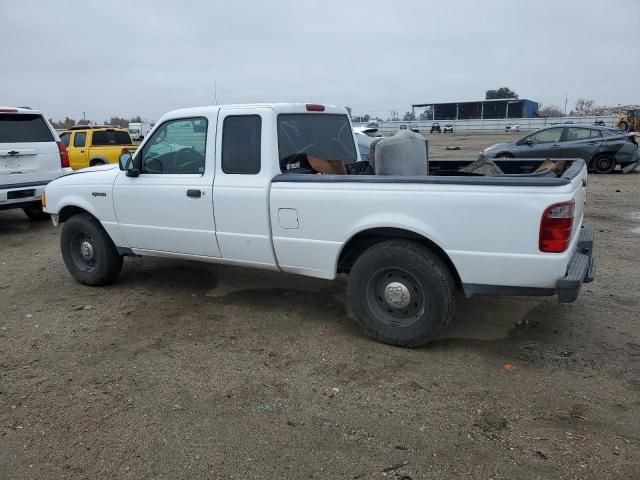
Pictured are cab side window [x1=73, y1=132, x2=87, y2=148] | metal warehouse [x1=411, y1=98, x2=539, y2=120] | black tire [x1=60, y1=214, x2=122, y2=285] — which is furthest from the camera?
metal warehouse [x1=411, y1=98, x2=539, y2=120]

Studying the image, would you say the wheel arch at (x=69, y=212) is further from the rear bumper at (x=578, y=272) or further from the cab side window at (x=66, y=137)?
the cab side window at (x=66, y=137)

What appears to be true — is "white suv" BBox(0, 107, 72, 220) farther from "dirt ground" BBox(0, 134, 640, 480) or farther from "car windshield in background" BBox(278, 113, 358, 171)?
"car windshield in background" BBox(278, 113, 358, 171)

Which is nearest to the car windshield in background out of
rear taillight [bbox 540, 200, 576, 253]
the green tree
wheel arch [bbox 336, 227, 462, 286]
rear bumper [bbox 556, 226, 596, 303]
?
wheel arch [bbox 336, 227, 462, 286]

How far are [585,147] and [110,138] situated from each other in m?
13.4

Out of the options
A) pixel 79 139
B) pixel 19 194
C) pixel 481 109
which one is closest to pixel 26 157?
pixel 19 194

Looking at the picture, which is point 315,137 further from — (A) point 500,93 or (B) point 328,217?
(A) point 500,93

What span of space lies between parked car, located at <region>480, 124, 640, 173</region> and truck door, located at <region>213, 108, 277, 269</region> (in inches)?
464

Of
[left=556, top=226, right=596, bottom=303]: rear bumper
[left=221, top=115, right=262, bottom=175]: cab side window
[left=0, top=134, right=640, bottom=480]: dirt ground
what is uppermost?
[left=221, top=115, right=262, bottom=175]: cab side window

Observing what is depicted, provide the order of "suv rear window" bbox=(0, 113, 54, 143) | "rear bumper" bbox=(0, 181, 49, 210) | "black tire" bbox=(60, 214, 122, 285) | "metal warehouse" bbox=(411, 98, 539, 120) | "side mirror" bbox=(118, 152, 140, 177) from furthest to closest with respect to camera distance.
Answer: "metal warehouse" bbox=(411, 98, 539, 120)
"suv rear window" bbox=(0, 113, 54, 143)
"rear bumper" bbox=(0, 181, 49, 210)
"black tire" bbox=(60, 214, 122, 285)
"side mirror" bbox=(118, 152, 140, 177)

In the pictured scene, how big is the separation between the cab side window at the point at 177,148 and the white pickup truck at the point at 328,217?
1cm

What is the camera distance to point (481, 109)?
83688 mm

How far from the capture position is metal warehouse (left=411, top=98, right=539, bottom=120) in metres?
82.3

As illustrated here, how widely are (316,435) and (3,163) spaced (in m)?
7.60

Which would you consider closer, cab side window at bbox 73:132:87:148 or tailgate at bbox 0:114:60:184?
tailgate at bbox 0:114:60:184
